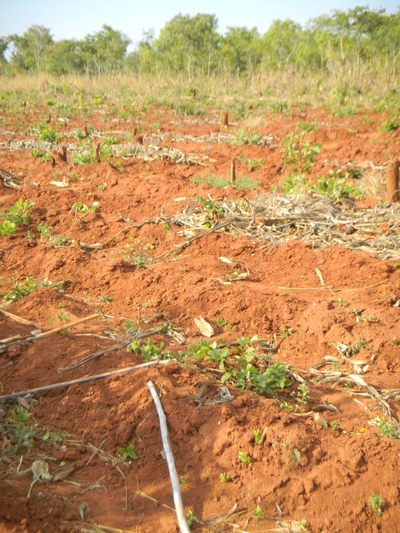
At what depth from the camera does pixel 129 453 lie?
213 cm

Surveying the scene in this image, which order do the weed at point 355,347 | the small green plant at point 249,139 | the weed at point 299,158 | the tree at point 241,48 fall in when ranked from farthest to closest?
1. the tree at point 241,48
2. the small green plant at point 249,139
3. the weed at point 299,158
4. the weed at point 355,347

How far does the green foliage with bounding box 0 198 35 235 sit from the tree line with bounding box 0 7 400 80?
68.4 ft

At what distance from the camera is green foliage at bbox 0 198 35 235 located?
5.28 meters

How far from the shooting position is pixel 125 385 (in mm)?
2486

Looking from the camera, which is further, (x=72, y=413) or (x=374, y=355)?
(x=374, y=355)

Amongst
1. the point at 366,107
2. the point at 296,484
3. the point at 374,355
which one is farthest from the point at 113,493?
the point at 366,107

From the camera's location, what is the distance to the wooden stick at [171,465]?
172 cm

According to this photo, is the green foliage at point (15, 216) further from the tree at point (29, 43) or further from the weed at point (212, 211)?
the tree at point (29, 43)

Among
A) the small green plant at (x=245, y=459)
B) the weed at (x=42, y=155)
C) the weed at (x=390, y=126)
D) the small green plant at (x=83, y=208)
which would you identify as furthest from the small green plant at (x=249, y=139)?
the small green plant at (x=245, y=459)

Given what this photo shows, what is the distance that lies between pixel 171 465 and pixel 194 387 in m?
0.62

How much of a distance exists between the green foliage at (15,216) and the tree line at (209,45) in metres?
20.9

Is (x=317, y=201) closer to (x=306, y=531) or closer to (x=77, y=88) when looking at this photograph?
(x=306, y=531)

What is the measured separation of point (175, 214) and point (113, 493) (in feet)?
13.7

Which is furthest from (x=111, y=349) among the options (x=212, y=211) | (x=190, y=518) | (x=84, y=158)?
(x=84, y=158)
